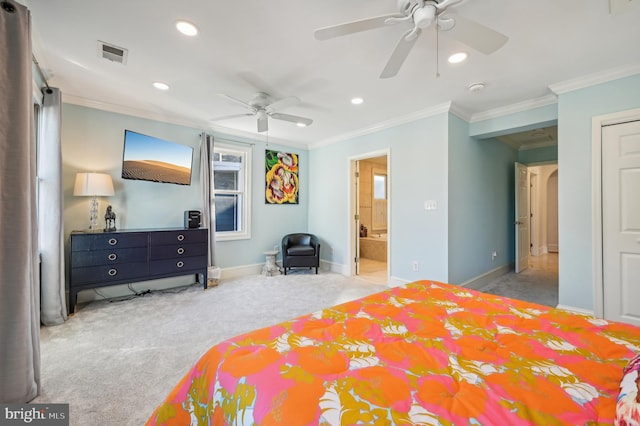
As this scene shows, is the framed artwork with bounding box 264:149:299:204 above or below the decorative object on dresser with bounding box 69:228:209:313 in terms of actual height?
above

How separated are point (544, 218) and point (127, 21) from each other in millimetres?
10064

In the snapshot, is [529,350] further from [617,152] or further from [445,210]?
[617,152]

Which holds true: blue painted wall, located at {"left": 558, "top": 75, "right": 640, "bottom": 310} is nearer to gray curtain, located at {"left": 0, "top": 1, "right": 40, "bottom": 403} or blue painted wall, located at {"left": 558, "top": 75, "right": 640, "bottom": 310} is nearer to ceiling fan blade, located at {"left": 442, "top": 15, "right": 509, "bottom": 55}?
ceiling fan blade, located at {"left": 442, "top": 15, "right": 509, "bottom": 55}

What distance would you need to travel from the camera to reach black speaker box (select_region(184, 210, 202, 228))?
152 inches

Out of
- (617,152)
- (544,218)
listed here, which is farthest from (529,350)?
(544,218)

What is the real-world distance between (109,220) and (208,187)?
4.40ft

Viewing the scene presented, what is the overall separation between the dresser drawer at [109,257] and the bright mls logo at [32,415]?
194 cm

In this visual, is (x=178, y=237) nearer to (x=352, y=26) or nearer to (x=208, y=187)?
(x=208, y=187)

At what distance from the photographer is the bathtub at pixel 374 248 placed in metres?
6.18

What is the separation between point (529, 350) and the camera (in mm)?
1019

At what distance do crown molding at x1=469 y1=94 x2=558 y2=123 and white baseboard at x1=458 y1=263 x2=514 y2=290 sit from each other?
2371 millimetres

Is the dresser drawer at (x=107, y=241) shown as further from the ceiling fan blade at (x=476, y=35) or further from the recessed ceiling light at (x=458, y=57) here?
the recessed ceiling light at (x=458, y=57)

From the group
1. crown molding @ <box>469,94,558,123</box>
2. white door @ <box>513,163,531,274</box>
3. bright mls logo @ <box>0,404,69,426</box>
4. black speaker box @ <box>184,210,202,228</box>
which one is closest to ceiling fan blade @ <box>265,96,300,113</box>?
black speaker box @ <box>184,210,202,228</box>

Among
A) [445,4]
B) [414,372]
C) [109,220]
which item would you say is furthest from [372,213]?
[414,372]
